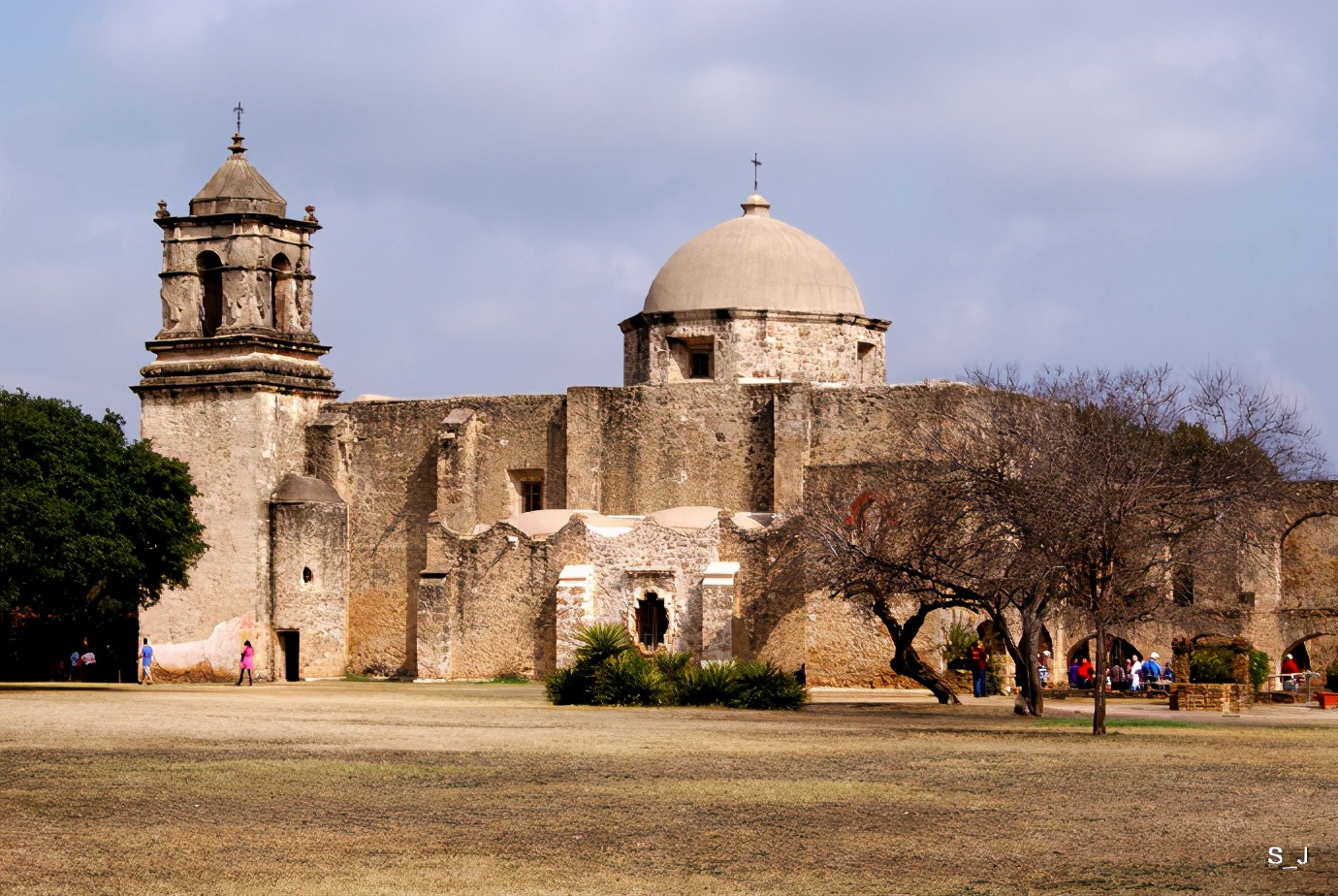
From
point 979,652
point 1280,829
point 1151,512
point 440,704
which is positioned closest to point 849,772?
point 1280,829

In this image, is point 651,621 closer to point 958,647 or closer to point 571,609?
point 571,609

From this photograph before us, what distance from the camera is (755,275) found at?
109 ft

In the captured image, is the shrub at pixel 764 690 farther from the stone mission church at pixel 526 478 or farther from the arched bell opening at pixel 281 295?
the arched bell opening at pixel 281 295

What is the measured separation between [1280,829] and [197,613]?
23.4 meters

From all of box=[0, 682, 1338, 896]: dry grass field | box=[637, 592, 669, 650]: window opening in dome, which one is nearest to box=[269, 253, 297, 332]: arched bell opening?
box=[637, 592, 669, 650]: window opening in dome

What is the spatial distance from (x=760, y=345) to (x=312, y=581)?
28.7ft

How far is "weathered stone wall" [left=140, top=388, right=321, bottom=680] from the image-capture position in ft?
102

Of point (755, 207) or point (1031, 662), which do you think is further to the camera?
point (755, 207)

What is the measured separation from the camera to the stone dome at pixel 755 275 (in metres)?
33.0

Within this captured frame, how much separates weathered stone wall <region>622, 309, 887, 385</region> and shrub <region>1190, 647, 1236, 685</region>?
9.06m

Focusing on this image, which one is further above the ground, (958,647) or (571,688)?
(958,647)

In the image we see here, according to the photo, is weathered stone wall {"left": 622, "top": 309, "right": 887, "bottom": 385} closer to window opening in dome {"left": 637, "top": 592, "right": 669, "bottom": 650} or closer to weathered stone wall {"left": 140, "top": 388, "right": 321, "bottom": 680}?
window opening in dome {"left": 637, "top": 592, "right": 669, "bottom": 650}

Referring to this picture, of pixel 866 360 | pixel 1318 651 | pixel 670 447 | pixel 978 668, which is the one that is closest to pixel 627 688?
pixel 978 668

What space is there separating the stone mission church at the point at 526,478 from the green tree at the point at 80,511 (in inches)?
136
